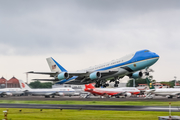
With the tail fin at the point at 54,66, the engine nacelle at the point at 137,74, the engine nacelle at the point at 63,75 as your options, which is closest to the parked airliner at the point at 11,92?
the tail fin at the point at 54,66

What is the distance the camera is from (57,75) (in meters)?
67.9

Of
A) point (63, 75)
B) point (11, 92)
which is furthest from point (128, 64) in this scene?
point (11, 92)

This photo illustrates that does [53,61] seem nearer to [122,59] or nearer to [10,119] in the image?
[122,59]

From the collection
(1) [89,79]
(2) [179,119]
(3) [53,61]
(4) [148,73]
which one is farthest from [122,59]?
(2) [179,119]

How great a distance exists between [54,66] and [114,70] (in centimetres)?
2432

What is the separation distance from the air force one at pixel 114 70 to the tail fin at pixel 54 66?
568cm

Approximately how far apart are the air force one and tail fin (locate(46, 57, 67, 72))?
568 centimetres

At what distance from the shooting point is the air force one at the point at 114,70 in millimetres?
57000

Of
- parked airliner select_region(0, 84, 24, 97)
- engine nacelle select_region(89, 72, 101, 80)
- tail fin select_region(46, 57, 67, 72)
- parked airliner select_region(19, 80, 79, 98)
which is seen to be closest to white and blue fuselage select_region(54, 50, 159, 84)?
engine nacelle select_region(89, 72, 101, 80)

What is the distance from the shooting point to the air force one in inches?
2244

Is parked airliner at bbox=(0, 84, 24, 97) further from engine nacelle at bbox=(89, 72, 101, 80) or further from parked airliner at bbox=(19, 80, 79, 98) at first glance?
engine nacelle at bbox=(89, 72, 101, 80)

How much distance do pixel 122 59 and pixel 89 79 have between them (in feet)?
37.3

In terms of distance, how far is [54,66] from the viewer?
78.2m

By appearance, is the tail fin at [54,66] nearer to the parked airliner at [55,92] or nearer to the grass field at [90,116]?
the parked airliner at [55,92]
